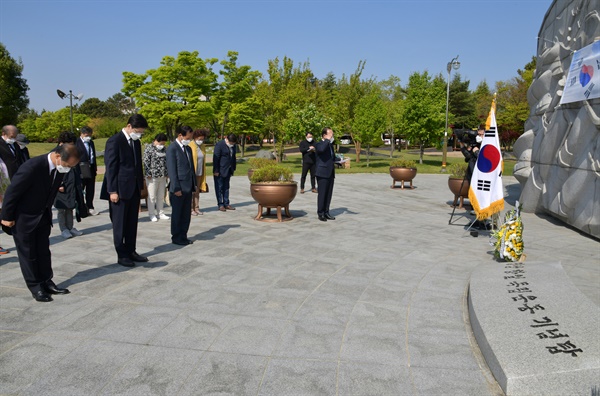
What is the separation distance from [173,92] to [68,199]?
1094 inches

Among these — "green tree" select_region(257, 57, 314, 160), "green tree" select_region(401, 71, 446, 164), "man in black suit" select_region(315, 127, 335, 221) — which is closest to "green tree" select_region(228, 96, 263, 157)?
"green tree" select_region(257, 57, 314, 160)

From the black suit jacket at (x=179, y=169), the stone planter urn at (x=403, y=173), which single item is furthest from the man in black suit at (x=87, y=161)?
the stone planter urn at (x=403, y=173)

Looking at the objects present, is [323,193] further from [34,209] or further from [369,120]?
[369,120]

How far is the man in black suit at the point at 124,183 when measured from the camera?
18.7 ft

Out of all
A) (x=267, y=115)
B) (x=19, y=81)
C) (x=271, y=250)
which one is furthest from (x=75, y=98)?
(x=271, y=250)

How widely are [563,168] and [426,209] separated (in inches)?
128

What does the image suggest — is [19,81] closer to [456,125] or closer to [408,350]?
[456,125]

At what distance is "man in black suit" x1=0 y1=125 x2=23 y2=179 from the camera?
6688 mm

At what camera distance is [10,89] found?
43.2 m

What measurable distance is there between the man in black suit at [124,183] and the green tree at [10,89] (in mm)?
45190

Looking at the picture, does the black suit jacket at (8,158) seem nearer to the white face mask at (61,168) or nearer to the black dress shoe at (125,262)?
the black dress shoe at (125,262)

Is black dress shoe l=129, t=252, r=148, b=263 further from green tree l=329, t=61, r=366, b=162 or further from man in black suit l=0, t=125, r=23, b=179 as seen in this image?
green tree l=329, t=61, r=366, b=162

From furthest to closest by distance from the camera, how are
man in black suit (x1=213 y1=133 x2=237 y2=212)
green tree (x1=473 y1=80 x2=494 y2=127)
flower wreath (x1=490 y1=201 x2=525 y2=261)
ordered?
green tree (x1=473 y1=80 x2=494 y2=127)
man in black suit (x1=213 y1=133 x2=237 y2=212)
flower wreath (x1=490 y1=201 x2=525 y2=261)

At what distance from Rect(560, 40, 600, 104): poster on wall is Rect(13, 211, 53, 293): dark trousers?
369 inches
